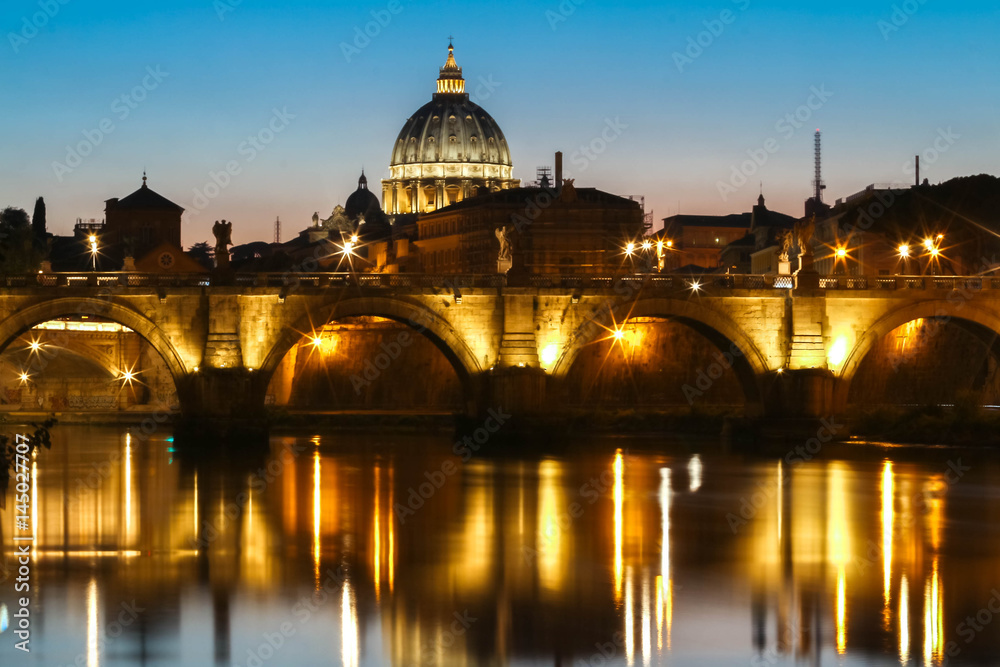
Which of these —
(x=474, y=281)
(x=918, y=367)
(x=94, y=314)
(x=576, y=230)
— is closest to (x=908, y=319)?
(x=918, y=367)

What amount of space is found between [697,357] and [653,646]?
46.7m

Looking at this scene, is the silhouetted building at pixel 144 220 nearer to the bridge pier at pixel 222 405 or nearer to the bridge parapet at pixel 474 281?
the bridge parapet at pixel 474 281

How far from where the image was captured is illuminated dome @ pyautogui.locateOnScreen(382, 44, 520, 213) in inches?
6457

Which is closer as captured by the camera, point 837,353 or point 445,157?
point 837,353

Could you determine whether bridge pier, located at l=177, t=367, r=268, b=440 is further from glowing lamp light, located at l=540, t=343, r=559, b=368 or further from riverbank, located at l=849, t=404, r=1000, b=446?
riverbank, located at l=849, t=404, r=1000, b=446

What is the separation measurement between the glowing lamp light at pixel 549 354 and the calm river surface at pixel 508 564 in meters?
6.93

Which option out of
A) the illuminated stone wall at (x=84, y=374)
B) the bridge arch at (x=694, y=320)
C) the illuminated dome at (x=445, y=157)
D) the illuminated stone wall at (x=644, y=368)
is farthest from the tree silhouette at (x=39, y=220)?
the illuminated dome at (x=445, y=157)

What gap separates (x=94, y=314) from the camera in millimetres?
48688

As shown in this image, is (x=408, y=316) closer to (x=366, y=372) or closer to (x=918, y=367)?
(x=366, y=372)

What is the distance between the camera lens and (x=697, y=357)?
66.3 m

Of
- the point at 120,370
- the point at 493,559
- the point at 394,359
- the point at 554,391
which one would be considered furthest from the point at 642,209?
the point at 493,559

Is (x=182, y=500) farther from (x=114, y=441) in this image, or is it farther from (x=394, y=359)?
(x=394, y=359)

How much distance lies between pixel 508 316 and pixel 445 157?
11678cm

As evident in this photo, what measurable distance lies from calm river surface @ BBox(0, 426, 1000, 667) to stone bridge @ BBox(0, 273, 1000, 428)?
626 centimetres
